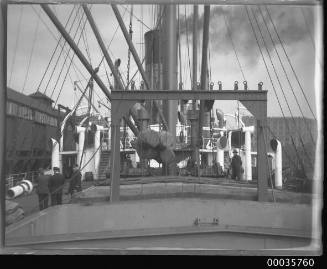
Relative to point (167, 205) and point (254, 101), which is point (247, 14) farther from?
point (167, 205)

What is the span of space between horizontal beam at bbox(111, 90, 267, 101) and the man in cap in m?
0.37

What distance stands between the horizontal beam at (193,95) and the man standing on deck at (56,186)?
2.82 ft

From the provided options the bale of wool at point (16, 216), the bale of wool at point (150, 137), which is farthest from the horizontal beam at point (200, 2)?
the bale of wool at point (150, 137)

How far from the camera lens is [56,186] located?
7.51 feet

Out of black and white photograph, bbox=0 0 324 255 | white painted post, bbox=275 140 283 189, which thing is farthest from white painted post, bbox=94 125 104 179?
white painted post, bbox=275 140 283 189

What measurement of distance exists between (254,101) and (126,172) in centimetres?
92

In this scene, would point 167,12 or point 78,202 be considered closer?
point 78,202

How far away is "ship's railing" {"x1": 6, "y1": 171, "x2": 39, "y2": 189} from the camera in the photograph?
85.2 inches

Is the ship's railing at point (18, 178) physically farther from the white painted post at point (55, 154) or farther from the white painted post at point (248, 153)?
the white painted post at point (248, 153)

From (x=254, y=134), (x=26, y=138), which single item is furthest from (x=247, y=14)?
(x=26, y=138)

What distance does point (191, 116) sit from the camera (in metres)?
3.68

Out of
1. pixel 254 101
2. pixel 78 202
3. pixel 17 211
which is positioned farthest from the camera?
pixel 254 101

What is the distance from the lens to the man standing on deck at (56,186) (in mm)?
2256

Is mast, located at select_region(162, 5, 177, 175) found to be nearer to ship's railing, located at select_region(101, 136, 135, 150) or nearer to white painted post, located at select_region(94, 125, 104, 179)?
ship's railing, located at select_region(101, 136, 135, 150)
